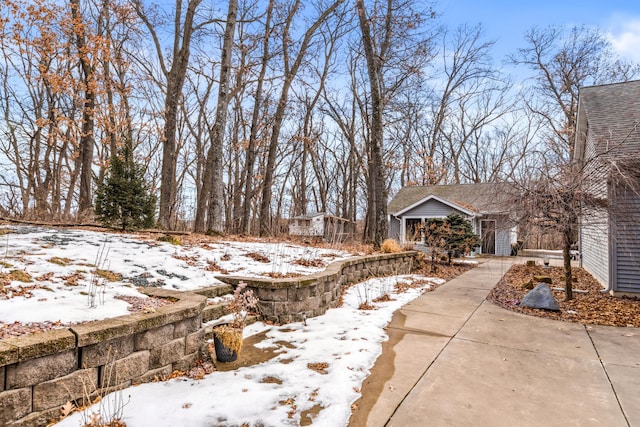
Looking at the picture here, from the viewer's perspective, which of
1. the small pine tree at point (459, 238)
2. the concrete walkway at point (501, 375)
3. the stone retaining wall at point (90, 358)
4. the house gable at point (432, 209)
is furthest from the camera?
the house gable at point (432, 209)

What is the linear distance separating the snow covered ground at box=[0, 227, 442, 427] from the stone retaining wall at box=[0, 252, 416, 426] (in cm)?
14

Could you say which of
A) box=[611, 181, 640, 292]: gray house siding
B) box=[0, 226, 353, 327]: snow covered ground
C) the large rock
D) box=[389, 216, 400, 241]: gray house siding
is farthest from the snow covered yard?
box=[389, 216, 400, 241]: gray house siding

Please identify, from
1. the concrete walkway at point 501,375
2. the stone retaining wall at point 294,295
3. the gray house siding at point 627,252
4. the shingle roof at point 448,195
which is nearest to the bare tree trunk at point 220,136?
the stone retaining wall at point 294,295

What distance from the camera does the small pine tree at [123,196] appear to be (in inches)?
279

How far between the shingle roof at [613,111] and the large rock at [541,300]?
2.87 metres

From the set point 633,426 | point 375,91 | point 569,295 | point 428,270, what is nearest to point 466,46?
point 375,91

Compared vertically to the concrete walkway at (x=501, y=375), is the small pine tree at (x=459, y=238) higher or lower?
higher

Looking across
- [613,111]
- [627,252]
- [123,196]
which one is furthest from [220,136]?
[613,111]

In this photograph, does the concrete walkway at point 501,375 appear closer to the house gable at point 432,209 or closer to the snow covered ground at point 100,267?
the snow covered ground at point 100,267

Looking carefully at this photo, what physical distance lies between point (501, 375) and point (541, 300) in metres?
3.08

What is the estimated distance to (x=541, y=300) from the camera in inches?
214

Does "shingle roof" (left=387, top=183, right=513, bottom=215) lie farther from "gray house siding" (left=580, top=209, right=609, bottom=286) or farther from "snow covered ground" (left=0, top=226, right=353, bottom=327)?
"snow covered ground" (left=0, top=226, right=353, bottom=327)

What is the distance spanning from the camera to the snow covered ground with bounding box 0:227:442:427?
2232mm

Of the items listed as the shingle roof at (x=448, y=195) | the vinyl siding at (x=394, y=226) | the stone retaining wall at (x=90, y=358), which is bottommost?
the stone retaining wall at (x=90, y=358)
